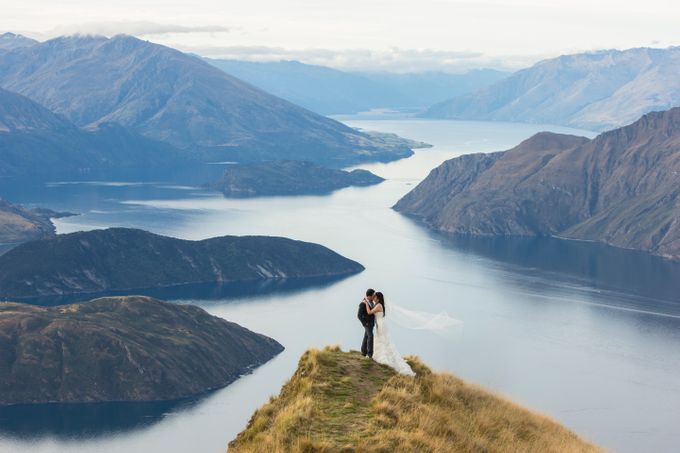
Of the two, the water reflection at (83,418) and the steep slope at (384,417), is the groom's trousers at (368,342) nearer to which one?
the steep slope at (384,417)

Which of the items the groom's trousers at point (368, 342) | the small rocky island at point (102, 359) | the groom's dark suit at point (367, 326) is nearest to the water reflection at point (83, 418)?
the small rocky island at point (102, 359)

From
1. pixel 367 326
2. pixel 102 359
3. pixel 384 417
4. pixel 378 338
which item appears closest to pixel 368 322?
pixel 367 326

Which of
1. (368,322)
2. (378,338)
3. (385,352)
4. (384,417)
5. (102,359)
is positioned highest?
(368,322)

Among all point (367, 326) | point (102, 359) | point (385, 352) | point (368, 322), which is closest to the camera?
point (385, 352)

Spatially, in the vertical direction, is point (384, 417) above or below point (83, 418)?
above

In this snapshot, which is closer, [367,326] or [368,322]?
[368,322]

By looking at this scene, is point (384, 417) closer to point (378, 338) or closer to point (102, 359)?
point (378, 338)

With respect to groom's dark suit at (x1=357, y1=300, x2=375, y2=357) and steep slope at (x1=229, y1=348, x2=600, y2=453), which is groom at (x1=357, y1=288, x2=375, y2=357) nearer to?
groom's dark suit at (x1=357, y1=300, x2=375, y2=357)

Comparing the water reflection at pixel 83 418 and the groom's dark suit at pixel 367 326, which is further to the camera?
the water reflection at pixel 83 418
